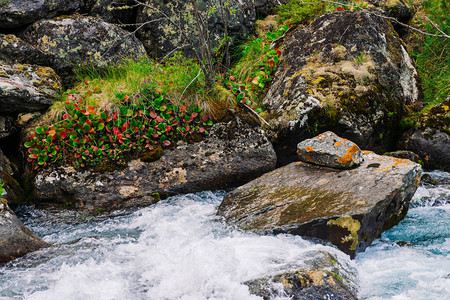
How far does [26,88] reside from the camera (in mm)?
5137

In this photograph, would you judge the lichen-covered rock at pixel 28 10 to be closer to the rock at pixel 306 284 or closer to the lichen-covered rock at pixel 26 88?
the lichen-covered rock at pixel 26 88

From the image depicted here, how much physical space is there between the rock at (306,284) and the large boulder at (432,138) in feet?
11.9

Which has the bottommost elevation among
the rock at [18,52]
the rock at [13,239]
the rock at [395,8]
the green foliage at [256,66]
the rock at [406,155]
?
the rock at [406,155]

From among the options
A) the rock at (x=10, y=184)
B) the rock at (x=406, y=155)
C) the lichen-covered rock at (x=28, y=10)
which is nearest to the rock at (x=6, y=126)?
the rock at (x=10, y=184)

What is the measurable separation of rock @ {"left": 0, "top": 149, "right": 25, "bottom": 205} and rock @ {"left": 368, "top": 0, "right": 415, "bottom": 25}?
25.7ft

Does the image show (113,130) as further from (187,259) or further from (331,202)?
(331,202)

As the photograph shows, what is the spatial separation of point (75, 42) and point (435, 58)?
703 centimetres

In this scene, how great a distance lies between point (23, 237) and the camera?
362 cm

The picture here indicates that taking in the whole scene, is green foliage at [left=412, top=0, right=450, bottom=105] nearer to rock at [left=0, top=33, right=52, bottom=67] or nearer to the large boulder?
the large boulder

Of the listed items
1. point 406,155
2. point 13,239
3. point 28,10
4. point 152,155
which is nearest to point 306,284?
point 13,239

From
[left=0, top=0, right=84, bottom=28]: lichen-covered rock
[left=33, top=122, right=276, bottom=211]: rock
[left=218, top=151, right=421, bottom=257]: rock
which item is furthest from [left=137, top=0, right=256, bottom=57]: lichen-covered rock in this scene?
[left=218, top=151, right=421, bottom=257]: rock

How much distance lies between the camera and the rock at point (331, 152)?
4.41 metres

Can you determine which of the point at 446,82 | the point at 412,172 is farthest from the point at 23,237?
the point at 446,82

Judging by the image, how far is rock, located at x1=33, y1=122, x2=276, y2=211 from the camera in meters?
4.75
